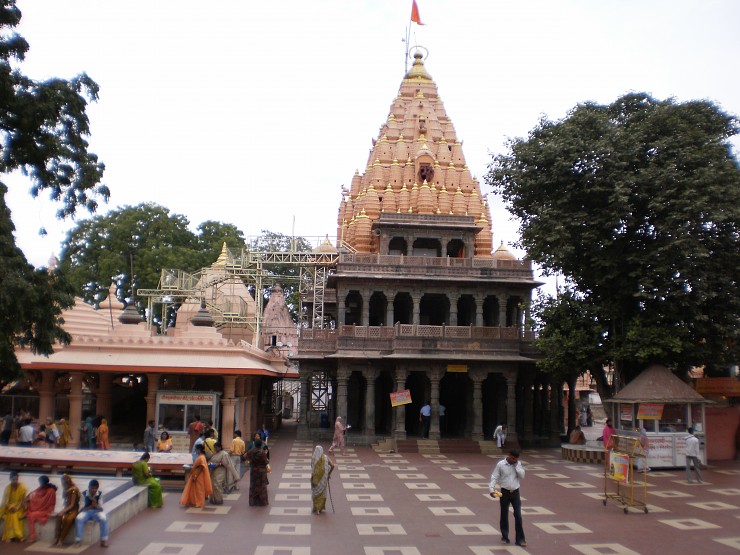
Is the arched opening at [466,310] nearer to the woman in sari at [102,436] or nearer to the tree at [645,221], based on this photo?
the tree at [645,221]

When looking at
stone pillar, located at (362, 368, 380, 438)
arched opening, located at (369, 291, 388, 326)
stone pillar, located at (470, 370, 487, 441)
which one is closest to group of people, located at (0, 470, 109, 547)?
stone pillar, located at (362, 368, 380, 438)

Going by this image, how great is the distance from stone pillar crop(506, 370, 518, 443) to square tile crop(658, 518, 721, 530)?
16.5m

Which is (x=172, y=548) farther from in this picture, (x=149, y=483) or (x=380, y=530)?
(x=380, y=530)

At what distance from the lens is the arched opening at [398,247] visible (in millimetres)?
37938

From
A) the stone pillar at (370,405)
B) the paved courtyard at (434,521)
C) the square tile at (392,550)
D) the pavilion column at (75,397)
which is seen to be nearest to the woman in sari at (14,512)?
the paved courtyard at (434,521)

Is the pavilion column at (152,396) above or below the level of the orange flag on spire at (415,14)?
below

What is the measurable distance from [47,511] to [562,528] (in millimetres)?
9486

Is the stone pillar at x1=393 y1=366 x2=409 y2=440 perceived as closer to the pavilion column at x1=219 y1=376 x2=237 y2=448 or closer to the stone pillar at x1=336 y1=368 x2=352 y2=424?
the stone pillar at x1=336 y1=368 x2=352 y2=424

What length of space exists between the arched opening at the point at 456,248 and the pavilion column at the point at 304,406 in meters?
11.0

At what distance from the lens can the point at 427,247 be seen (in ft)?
125

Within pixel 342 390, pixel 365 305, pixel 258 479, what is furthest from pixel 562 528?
pixel 365 305

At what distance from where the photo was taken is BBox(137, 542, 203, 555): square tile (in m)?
11.1

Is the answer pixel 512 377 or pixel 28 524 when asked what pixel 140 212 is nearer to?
pixel 512 377

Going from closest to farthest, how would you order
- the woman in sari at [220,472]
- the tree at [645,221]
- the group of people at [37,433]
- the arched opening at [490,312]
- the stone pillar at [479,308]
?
the woman in sari at [220,472]
the group of people at [37,433]
the tree at [645,221]
the stone pillar at [479,308]
the arched opening at [490,312]
